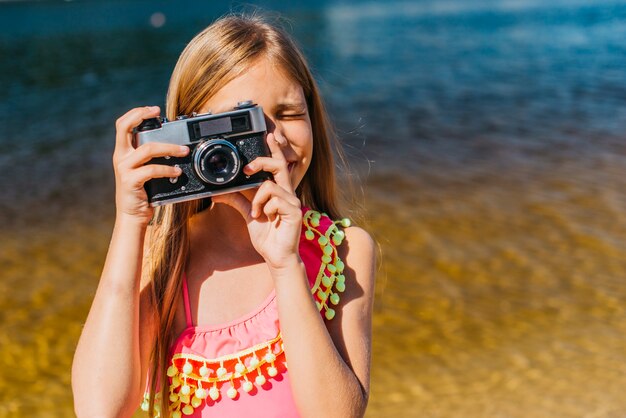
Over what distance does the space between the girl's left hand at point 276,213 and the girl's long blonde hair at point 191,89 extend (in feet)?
0.80

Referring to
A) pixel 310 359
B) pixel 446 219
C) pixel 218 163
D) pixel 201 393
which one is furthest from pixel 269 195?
pixel 446 219

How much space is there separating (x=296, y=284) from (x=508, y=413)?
7.56 feet

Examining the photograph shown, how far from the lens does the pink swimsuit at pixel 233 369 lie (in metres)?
1.73

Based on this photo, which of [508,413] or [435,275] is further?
[435,275]

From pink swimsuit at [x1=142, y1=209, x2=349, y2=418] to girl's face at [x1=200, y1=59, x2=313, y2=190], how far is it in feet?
1.16

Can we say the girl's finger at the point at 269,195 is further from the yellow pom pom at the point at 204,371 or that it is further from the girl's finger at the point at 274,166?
the yellow pom pom at the point at 204,371

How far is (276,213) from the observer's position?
163cm

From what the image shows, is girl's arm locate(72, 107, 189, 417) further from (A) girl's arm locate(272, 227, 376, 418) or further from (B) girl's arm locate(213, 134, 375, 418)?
(A) girl's arm locate(272, 227, 376, 418)

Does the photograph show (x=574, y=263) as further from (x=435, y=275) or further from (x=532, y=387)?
(x=532, y=387)

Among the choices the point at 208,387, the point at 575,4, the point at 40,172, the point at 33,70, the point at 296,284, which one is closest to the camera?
the point at 296,284

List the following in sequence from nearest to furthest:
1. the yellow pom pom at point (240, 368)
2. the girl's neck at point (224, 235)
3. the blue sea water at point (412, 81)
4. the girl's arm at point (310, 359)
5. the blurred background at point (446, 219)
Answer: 1. the girl's arm at point (310, 359)
2. the yellow pom pom at point (240, 368)
3. the girl's neck at point (224, 235)
4. the blurred background at point (446, 219)
5. the blue sea water at point (412, 81)

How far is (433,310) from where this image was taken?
174 inches

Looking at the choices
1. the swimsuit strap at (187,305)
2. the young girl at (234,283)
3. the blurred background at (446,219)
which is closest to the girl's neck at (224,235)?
the young girl at (234,283)

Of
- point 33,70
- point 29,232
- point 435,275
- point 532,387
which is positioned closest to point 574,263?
point 435,275
